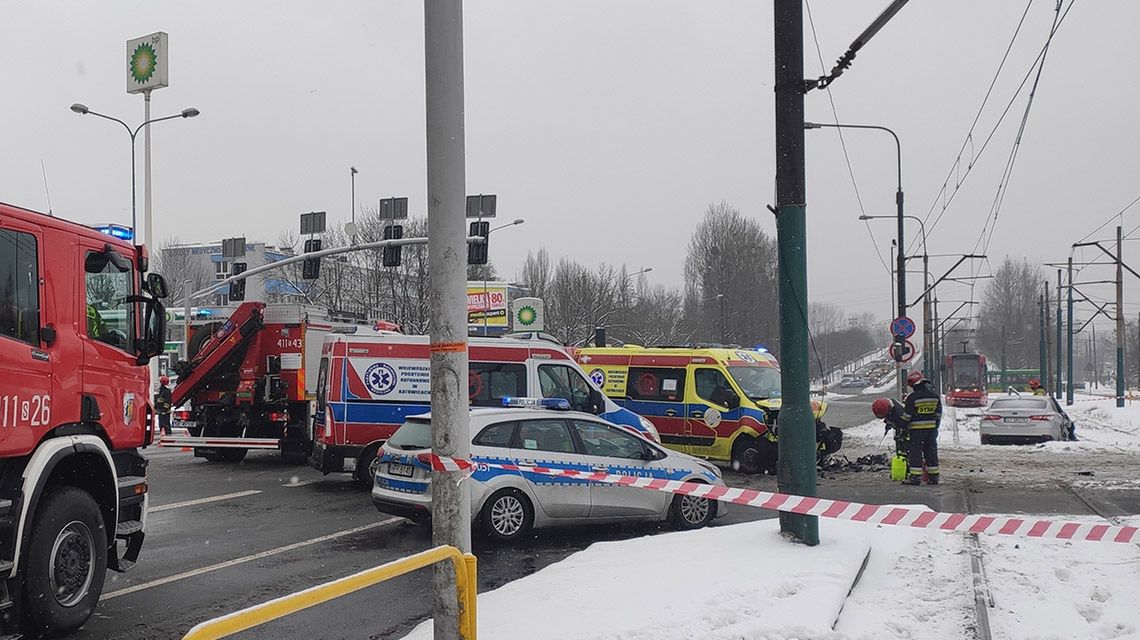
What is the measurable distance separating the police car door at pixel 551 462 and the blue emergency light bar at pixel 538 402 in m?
4.94

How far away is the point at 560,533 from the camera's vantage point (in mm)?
11328

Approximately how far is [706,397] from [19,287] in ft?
43.0

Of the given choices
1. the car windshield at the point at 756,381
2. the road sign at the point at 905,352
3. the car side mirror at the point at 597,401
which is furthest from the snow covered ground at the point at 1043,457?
the car side mirror at the point at 597,401

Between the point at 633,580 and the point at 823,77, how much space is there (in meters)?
4.59

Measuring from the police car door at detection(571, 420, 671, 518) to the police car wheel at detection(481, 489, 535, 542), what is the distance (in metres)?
0.81

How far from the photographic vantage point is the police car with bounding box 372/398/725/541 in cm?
1033

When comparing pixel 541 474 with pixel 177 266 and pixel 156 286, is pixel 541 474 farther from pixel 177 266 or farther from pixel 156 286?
pixel 177 266

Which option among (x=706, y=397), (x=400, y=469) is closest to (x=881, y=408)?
(x=706, y=397)

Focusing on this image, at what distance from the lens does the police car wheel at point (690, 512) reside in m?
11.5

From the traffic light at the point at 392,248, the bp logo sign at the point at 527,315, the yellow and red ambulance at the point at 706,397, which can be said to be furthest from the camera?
the bp logo sign at the point at 527,315

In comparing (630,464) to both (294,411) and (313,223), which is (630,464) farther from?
(313,223)

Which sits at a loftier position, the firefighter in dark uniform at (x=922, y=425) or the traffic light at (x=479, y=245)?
the traffic light at (x=479, y=245)

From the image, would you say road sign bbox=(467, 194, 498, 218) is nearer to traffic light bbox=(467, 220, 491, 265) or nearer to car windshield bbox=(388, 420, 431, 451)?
traffic light bbox=(467, 220, 491, 265)

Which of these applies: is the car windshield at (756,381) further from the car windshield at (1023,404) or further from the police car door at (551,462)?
the car windshield at (1023,404)
